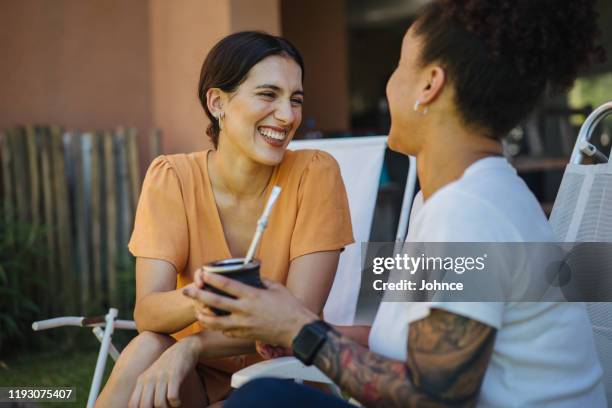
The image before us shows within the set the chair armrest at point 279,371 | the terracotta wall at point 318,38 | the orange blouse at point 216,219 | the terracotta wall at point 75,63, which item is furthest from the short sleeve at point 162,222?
the terracotta wall at point 318,38

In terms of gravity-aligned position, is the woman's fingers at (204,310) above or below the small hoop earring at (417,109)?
below

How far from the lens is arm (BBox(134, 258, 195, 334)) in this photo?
6.65 feet

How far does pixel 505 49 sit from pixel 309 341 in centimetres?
63

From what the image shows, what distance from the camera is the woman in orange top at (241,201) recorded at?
225 centimetres

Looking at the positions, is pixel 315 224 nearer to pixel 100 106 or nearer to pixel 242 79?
pixel 242 79

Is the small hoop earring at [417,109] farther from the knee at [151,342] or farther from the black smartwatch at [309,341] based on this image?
the knee at [151,342]

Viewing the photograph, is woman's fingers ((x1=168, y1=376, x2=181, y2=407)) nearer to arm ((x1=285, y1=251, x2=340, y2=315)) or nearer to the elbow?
the elbow

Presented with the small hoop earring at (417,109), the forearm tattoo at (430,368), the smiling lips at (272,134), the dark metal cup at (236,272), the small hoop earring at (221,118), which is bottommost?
the forearm tattoo at (430,368)

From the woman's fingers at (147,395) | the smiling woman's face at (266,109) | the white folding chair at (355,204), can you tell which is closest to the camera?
the woman's fingers at (147,395)

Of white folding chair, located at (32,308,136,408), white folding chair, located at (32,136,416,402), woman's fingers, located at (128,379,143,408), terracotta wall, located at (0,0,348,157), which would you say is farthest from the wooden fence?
woman's fingers, located at (128,379,143,408)

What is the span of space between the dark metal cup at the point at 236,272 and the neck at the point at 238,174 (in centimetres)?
97

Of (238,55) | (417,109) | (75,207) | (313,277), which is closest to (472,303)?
(417,109)

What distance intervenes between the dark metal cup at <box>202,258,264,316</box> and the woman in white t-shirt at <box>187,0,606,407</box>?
2 cm

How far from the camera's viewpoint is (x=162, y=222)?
2312 mm
